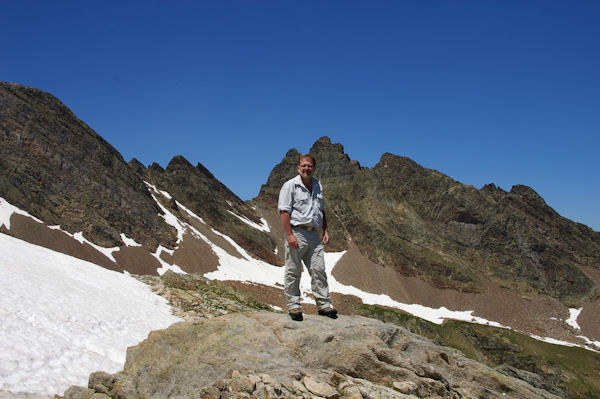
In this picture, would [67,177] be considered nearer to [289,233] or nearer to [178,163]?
[178,163]

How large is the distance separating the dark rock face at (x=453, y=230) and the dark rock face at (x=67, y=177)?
48.7 meters

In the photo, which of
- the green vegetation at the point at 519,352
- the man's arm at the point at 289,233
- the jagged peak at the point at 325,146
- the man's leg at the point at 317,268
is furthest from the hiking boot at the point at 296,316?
the jagged peak at the point at 325,146

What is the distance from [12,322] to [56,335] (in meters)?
1.35

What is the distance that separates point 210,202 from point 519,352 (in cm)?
7345

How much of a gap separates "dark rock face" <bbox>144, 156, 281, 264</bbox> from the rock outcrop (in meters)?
78.7

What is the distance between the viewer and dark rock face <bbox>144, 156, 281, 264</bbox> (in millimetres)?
89719

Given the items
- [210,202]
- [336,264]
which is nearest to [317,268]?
[336,264]

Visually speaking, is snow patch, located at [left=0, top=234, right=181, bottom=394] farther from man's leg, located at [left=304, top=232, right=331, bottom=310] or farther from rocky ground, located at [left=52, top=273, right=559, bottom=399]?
man's leg, located at [left=304, top=232, right=331, bottom=310]

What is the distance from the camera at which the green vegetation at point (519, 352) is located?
4422 cm

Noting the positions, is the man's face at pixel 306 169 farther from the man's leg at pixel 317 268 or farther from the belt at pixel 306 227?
the man's leg at pixel 317 268

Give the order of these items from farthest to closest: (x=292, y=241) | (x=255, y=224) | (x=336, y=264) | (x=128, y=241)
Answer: (x=255, y=224) < (x=336, y=264) < (x=128, y=241) < (x=292, y=241)

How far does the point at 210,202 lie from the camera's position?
98.6 m

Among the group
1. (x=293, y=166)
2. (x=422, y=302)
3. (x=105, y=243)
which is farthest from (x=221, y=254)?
(x=293, y=166)

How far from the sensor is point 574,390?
140 feet
